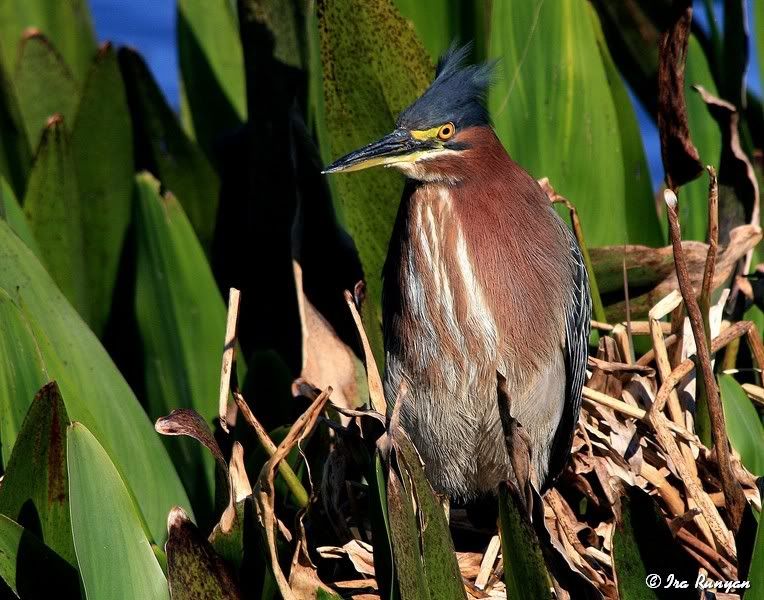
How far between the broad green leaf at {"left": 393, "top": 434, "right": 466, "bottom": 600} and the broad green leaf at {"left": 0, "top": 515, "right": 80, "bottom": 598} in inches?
25.9

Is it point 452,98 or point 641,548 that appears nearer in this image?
point 641,548

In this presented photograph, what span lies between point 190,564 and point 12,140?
1987 millimetres

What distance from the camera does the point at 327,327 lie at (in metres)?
2.47

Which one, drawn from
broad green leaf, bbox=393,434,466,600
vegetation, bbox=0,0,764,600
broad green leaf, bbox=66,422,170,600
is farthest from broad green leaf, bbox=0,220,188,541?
broad green leaf, bbox=393,434,466,600

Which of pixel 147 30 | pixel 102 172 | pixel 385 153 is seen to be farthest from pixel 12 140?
pixel 147 30

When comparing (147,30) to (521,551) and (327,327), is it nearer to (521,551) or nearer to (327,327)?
(327,327)

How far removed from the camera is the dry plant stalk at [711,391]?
1771mm

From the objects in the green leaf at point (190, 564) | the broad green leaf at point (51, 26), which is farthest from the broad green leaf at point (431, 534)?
the broad green leaf at point (51, 26)

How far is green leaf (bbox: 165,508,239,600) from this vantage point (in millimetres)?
1646

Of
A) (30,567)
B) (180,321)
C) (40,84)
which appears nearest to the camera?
(30,567)

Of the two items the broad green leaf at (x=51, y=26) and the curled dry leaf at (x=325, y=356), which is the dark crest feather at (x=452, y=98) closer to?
the curled dry leaf at (x=325, y=356)

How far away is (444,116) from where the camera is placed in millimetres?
2219

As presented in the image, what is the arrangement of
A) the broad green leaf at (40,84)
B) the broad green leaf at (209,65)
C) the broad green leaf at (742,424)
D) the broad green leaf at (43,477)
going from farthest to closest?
1. the broad green leaf at (209,65)
2. the broad green leaf at (40,84)
3. the broad green leaf at (742,424)
4. the broad green leaf at (43,477)

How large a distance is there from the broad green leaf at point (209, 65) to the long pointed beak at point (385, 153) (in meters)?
1.64
